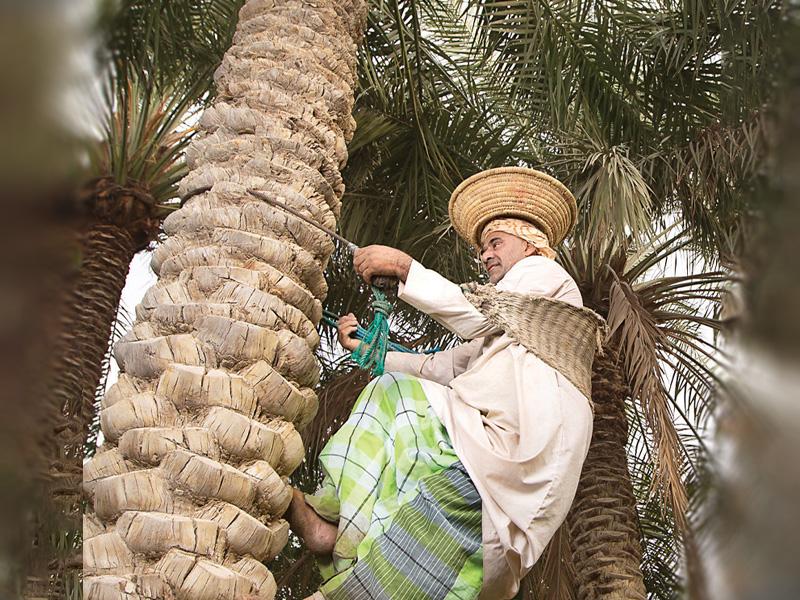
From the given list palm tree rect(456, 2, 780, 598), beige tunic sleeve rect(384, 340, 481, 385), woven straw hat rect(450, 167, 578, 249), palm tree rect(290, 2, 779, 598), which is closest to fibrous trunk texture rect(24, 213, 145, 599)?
beige tunic sleeve rect(384, 340, 481, 385)

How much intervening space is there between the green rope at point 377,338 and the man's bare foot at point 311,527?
2.44 feet

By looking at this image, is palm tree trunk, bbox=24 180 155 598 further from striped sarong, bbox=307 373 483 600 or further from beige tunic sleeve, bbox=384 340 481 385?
beige tunic sleeve, bbox=384 340 481 385

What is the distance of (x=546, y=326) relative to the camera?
3.35 meters

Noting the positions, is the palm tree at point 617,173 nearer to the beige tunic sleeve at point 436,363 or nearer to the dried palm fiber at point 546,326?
the beige tunic sleeve at point 436,363

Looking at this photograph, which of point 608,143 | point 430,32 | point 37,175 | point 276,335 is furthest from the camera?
point 430,32

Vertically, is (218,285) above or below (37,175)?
above

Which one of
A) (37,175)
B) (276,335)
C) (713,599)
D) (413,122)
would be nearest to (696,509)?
(713,599)

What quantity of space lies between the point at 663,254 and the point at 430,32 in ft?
10.8

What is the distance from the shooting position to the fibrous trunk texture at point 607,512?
5.43m

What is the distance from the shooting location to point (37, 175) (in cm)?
22

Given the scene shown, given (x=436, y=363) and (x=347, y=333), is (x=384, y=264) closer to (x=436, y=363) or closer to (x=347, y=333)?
(x=347, y=333)

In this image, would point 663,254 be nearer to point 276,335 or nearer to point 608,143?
point 608,143

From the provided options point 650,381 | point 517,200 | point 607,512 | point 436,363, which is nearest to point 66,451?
point 436,363

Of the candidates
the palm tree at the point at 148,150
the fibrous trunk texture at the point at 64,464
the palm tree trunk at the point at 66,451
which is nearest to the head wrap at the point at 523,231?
the palm tree at the point at 148,150
